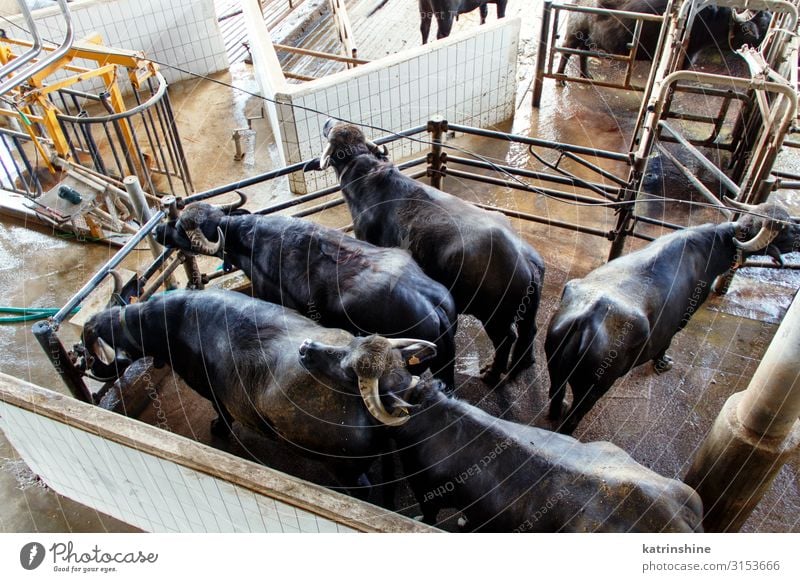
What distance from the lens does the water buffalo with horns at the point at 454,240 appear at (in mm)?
4574

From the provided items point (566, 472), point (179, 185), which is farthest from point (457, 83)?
point (566, 472)

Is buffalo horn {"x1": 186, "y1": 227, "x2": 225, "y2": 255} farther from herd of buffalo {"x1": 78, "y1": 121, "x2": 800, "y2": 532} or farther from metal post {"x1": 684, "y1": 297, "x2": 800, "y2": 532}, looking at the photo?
metal post {"x1": 684, "y1": 297, "x2": 800, "y2": 532}

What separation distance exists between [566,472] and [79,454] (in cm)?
280

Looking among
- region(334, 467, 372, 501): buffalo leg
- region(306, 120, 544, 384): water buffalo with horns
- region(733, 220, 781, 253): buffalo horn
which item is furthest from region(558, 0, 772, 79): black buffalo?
region(334, 467, 372, 501): buffalo leg

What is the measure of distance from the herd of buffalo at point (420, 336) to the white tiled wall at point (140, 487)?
0.59 metres

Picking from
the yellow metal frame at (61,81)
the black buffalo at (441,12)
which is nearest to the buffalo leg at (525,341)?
the yellow metal frame at (61,81)

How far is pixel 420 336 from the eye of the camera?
425 cm

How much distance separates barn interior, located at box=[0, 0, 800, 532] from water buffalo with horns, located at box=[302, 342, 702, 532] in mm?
690

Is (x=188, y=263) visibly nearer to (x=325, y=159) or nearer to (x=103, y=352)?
(x=103, y=352)

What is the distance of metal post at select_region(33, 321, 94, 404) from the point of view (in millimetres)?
3930

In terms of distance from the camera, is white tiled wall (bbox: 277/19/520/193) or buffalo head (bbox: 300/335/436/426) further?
white tiled wall (bbox: 277/19/520/193)

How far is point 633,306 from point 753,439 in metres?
1.14

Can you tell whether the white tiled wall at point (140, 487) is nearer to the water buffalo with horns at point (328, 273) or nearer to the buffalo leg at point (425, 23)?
the water buffalo with horns at point (328, 273)

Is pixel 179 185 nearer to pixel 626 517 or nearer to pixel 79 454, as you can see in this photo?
pixel 79 454
